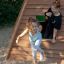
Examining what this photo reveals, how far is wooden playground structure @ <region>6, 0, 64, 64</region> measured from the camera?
29.8 ft

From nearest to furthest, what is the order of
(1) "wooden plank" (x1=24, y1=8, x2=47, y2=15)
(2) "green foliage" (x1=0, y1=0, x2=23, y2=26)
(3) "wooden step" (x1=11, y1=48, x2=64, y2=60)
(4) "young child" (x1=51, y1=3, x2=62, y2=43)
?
(4) "young child" (x1=51, y1=3, x2=62, y2=43) → (1) "wooden plank" (x1=24, y1=8, x2=47, y2=15) → (3) "wooden step" (x1=11, y1=48, x2=64, y2=60) → (2) "green foliage" (x1=0, y1=0, x2=23, y2=26)

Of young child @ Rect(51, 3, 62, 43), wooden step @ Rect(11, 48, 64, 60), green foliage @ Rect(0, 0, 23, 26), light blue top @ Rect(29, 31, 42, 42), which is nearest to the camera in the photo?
light blue top @ Rect(29, 31, 42, 42)

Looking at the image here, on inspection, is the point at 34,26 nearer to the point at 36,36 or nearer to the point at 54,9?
the point at 36,36

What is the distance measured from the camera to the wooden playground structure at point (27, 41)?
909cm

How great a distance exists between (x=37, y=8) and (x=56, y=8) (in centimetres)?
50

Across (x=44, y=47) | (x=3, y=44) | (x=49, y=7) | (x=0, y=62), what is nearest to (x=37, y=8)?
(x=49, y=7)

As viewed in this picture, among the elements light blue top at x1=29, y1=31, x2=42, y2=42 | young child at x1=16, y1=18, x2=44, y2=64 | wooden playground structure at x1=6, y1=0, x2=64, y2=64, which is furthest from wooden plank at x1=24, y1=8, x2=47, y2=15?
light blue top at x1=29, y1=31, x2=42, y2=42

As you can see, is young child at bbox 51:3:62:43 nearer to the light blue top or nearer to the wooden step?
the light blue top

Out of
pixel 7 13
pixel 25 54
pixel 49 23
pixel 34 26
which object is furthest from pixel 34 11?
pixel 7 13

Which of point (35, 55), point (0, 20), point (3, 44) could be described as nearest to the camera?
point (35, 55)

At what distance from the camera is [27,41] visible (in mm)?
9273

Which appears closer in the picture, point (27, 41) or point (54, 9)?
point (54, 9)

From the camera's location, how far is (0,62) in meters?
9.27

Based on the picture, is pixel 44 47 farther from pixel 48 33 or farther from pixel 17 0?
pixel 17 0
